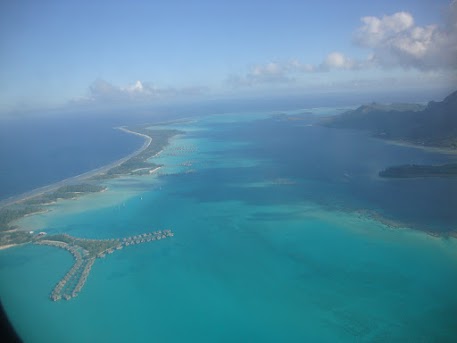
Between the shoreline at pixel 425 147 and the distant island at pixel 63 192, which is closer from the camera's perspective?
the distant island at pixel 63 192

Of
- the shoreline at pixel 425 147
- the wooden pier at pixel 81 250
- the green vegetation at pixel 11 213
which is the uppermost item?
the shoreline at pixel 425 147

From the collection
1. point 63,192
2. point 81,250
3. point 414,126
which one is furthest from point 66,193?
point 414,126

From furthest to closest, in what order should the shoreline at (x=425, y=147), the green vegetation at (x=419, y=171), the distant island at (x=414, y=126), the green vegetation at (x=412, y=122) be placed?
1. the green vegetation at (x=412, y=122)
2. the shoreline at (x=425, y=147)
3. the distant island at (x=414, y=126)
4. the green vegetation at (x=419, y=171)

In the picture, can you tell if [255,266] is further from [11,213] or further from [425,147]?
[425,147]

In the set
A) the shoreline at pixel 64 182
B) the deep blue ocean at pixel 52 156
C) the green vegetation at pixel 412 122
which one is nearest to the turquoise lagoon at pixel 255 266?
the shoreline at pixel 64 182

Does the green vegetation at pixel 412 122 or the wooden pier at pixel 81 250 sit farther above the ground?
the green vegetation at pixel 412 122

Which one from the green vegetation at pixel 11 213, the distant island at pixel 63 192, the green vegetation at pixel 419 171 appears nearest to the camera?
the distant island at pixel 63 192

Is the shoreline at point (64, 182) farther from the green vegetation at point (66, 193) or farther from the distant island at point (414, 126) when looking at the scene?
the distant island at point (414, 126)

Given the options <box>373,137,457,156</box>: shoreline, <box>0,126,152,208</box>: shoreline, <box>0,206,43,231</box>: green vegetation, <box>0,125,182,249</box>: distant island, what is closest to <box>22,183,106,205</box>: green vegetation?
<box>0,125,182,249</box>: distant island

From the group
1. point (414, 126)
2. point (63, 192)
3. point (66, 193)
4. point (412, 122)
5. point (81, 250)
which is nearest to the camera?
point (81, 250)
